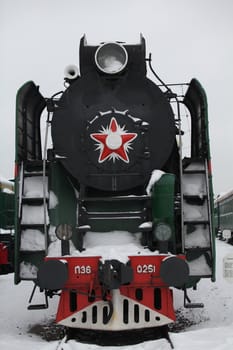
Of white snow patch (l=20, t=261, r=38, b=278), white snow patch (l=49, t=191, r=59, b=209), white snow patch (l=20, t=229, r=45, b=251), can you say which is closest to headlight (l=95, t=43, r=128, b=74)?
white snow patch (l=49, t=191, r=59, b=209)

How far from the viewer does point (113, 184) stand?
5.94 meters

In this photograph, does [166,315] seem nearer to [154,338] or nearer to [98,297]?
[154,338]

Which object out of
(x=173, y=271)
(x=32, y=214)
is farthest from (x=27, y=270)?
(x=173, y=271)

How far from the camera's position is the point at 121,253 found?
5410mm

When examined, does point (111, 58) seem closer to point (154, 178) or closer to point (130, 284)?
point (154, 178)

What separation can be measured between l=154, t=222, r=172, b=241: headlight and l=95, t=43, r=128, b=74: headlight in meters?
2.14

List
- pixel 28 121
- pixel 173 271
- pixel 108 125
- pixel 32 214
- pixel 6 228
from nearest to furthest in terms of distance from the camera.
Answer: pixel 173 271
pixel 108 125
pixel 32 214
pixel 28 121
pixel 6 228

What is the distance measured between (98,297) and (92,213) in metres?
1.16

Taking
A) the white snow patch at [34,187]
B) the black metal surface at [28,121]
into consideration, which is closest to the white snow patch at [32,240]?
the white snow patch at [34,187]

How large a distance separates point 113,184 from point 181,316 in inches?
117

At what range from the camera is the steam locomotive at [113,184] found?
18.3ft

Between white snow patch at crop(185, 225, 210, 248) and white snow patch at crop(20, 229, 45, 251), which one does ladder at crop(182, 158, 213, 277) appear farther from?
white snow patch at crop(20, 229, 45, 251)

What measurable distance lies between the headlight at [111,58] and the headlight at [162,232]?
84.1 inches

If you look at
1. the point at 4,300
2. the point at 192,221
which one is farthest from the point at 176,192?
the point at 4,300
